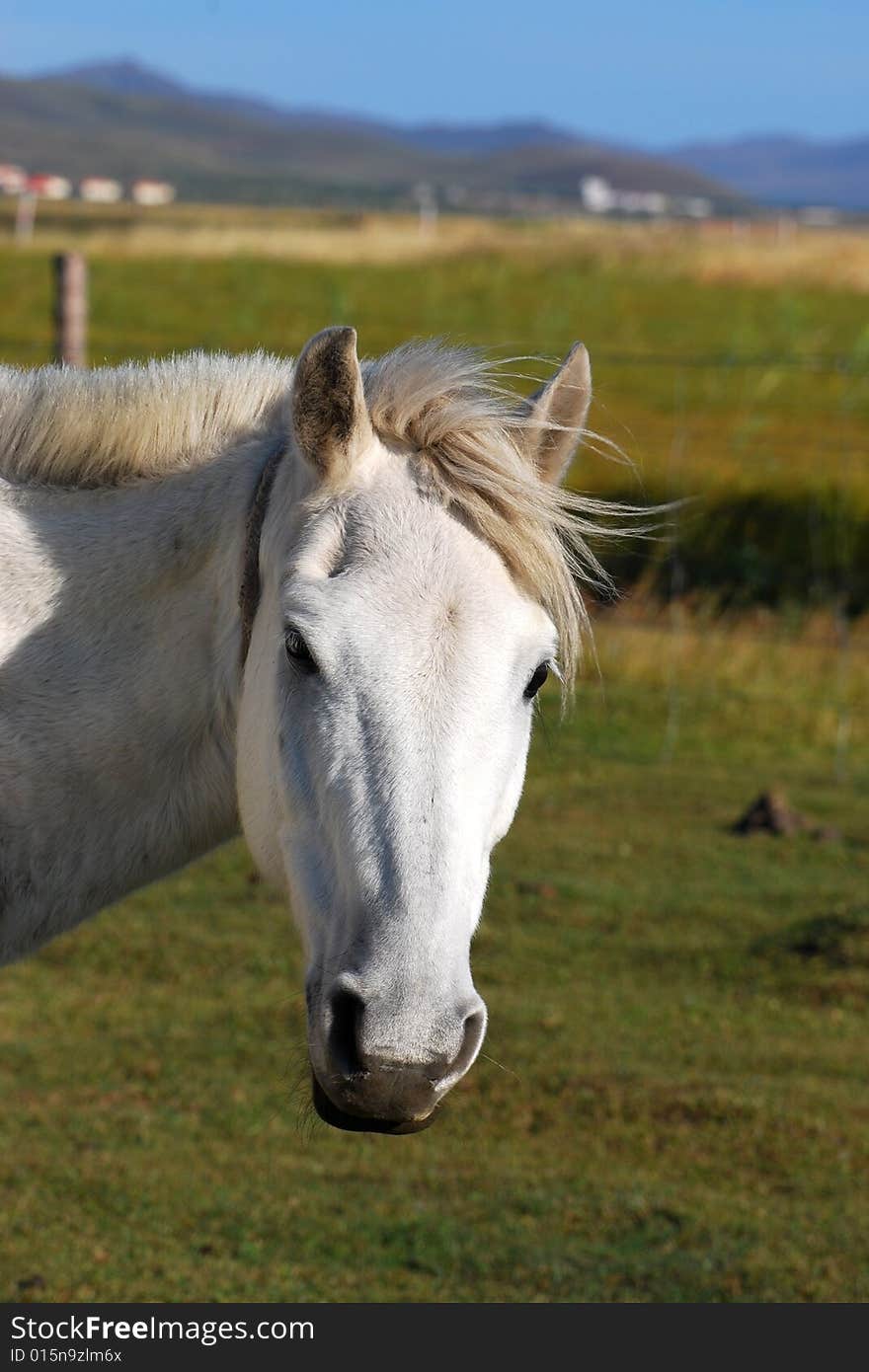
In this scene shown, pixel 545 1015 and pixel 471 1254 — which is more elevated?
pixel 471 1254

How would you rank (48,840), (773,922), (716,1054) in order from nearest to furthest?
(48,840) → (716,1054) → (773,922)

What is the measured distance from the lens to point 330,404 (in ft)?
8.53

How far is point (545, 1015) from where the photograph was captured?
5742 millimetres

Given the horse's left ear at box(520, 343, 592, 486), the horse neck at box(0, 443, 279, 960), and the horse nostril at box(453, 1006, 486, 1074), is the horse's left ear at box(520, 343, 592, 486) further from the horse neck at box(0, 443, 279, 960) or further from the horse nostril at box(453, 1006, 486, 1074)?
the horse nostril at box(453, 1006, 486, 1074)

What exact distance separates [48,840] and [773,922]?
449cm

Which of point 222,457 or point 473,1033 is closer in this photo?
point 473,1033

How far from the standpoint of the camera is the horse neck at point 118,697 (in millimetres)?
2863

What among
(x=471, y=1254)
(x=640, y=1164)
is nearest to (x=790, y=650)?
(x=640, y=1164)

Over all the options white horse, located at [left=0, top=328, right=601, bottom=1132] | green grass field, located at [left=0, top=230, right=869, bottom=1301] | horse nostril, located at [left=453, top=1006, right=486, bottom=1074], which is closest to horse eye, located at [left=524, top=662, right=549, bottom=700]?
white horse, located at [left=0, top=328, right=601, bottom=1132]

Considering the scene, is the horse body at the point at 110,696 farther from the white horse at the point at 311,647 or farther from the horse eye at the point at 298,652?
the horse eye at the point at 298,652

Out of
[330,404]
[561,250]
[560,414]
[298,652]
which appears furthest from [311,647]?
[561,250]

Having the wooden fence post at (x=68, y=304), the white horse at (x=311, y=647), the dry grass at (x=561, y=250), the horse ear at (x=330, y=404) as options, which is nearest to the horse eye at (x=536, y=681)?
the white horse at (x=311, y=647)

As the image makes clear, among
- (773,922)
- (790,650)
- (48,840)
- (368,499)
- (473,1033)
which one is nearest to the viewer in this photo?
(473,1033)

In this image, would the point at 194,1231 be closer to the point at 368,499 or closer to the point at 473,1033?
the point at 473,1033
